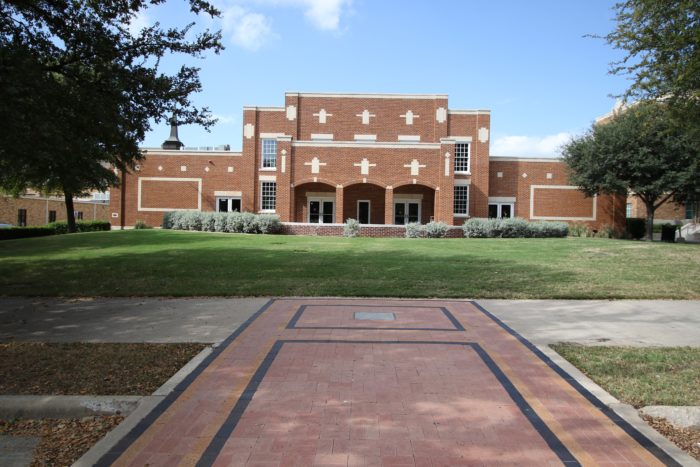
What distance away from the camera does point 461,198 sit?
34.5 meters

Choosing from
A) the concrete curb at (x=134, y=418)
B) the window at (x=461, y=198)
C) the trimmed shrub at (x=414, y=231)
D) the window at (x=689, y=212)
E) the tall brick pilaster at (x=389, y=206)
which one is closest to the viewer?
the concrete curb at (x=134, y=418)

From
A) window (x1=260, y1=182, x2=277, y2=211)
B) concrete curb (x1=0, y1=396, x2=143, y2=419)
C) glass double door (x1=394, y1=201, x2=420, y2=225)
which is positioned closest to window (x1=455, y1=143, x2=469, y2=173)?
glass double door (x1=394, y1=201, x2=420, y2=225)

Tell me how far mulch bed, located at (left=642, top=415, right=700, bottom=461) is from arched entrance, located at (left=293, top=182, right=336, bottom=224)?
30.0 meters

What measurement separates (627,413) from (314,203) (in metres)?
30.8

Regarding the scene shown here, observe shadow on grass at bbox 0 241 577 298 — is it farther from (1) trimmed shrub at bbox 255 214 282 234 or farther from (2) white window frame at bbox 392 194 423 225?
(2) white window frame at bbox 392 194 423 225

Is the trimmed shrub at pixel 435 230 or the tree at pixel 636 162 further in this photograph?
the trimmed shrub at pixel 435 230

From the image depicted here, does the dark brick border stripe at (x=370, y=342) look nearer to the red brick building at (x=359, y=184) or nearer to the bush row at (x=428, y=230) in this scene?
the bush row at (x=428, y=230)

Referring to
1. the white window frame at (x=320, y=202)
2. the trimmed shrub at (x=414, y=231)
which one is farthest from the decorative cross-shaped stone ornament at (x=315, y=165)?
the trimmed shrub at (x=414, y=231)

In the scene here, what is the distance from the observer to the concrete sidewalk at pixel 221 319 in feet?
22.7

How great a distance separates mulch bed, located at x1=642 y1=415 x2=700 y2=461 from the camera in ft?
12.4

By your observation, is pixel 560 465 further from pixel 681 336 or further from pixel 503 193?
pixel 503 193

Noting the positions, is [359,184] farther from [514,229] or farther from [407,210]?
[514,229]

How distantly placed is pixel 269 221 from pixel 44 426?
79.1 feet

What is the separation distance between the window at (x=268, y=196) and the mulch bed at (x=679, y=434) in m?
31.7
